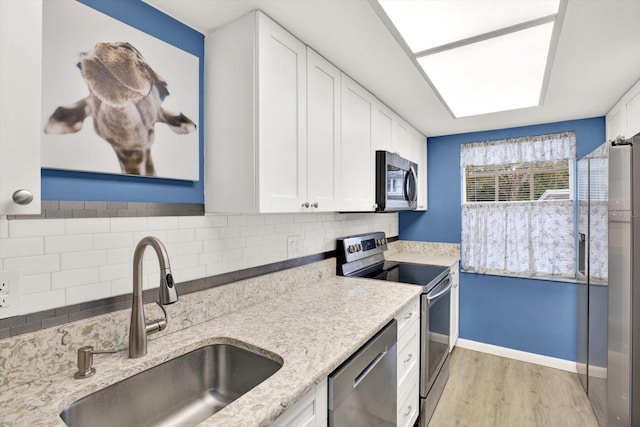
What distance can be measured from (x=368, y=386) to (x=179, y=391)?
756 millimetres

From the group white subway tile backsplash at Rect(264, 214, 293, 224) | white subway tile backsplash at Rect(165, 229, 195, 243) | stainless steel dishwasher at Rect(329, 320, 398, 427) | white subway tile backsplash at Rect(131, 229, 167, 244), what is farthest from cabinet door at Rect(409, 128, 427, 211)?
white subway tile backsplash at Rect(131, 229, 167, 244)

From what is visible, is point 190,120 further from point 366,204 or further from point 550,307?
point 550,307

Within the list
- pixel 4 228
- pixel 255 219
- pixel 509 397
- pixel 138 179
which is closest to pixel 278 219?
pixel 255 219

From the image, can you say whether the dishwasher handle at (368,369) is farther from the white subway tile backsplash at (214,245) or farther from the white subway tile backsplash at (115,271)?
the white subway tile backsplash at (115,271)

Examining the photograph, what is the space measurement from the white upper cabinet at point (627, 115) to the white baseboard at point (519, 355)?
6.70ft

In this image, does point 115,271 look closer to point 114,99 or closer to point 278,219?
point 114,99

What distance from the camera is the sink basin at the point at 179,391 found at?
0.94 meters

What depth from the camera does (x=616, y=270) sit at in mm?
1846

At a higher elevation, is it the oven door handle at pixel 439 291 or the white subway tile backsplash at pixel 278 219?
the white subway tile backsplash at pixel 278 219

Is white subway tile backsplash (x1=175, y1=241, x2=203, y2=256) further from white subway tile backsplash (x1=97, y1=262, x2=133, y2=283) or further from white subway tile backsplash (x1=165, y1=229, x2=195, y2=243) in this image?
white subway tile backsplash (x1=97, y1=262, x2=133, y2=283)

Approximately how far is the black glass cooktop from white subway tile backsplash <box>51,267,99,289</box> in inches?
69.3

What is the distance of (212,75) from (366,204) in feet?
3.97

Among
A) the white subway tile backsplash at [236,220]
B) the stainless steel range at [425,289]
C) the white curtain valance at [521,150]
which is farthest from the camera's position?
the white curtain valance at [521,150]

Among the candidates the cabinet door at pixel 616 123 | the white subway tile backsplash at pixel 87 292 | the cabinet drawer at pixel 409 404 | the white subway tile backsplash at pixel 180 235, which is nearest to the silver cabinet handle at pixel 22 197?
the white subway tile backsplash at pixel 87 292
